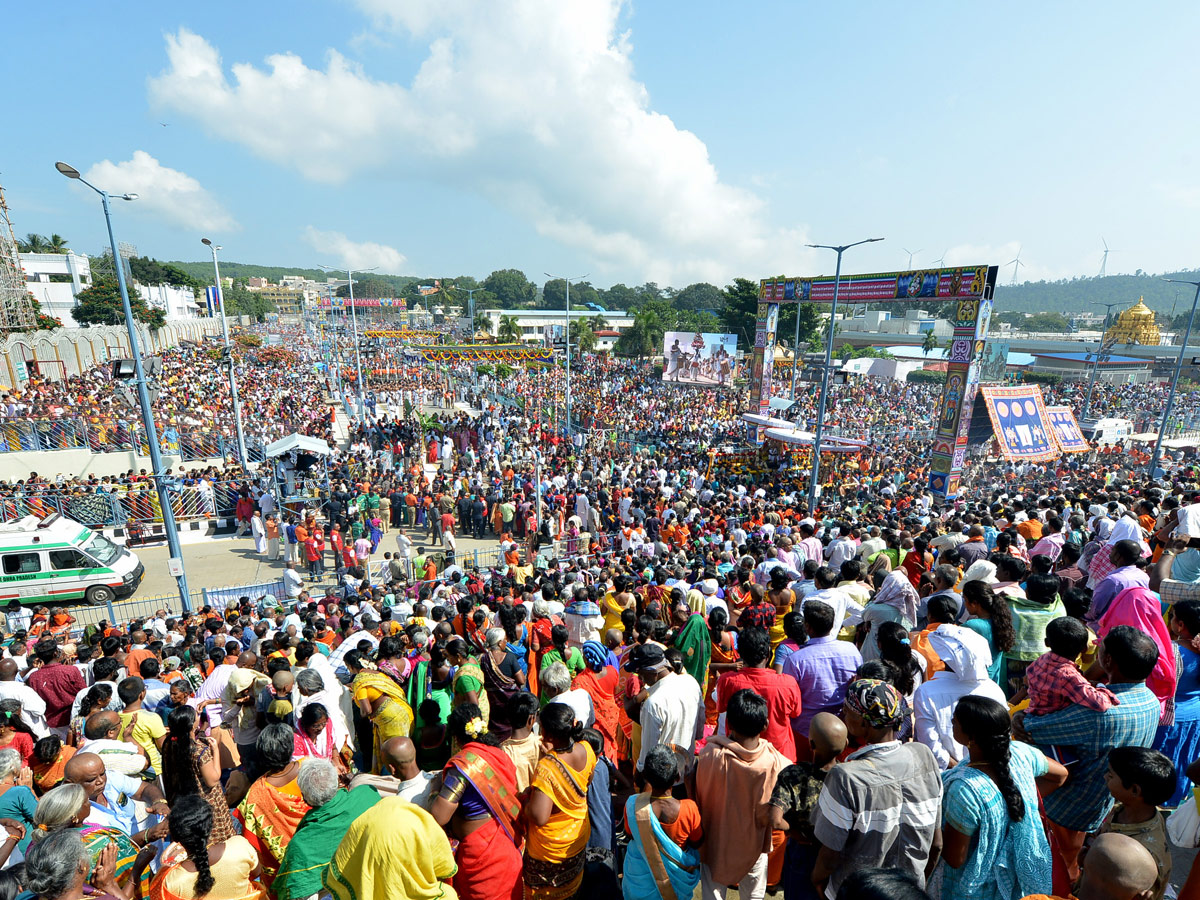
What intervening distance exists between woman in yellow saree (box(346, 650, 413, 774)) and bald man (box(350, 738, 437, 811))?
63 centimetres

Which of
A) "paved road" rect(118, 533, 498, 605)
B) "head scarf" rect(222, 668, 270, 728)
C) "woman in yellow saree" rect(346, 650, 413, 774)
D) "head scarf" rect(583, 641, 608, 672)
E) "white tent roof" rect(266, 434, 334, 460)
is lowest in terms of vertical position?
"paved road" rect(118, 533, 498, 605)

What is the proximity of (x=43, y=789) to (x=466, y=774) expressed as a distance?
329cm

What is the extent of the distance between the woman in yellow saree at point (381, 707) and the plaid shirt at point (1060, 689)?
3588 millimetres

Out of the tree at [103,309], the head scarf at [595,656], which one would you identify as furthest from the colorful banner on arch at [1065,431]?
the tree at [103,309]

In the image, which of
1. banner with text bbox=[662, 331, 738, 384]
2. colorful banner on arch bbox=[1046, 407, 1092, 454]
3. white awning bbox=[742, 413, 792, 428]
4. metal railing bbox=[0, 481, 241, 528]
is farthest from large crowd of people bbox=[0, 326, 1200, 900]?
banner with text bbox=[662, 331, 738, 384]

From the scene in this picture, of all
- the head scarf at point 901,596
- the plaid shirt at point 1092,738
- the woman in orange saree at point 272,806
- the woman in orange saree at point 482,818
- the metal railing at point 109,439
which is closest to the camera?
the woman in orange saree at point 482,818

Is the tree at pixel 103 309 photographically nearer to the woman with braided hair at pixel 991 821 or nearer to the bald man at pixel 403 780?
the bald man at pixel 403 780

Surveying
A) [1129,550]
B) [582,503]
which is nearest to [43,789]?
[1129,550]

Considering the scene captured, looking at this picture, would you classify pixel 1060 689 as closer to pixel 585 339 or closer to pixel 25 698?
pixel 25 698

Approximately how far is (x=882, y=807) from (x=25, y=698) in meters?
6.71

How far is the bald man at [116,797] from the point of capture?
11.2 feet

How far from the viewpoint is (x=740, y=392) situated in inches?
1492

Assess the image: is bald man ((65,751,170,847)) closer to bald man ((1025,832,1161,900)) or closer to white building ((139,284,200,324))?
bald man ((1025,832,1161,900))

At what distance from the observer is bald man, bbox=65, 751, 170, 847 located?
343 cm
